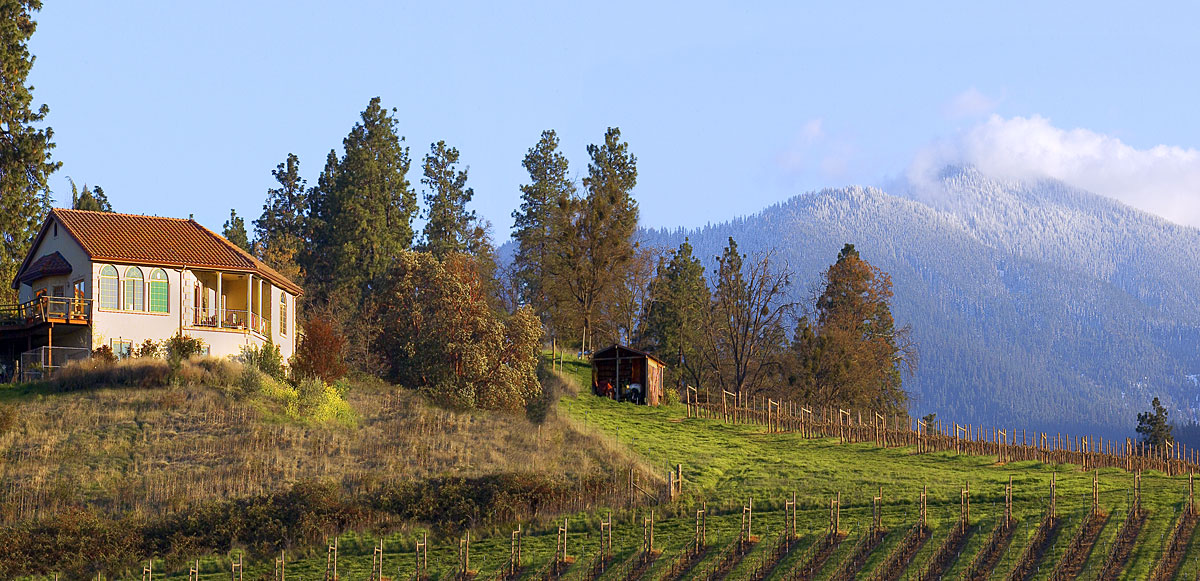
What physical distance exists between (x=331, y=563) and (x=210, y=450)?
31.2ft

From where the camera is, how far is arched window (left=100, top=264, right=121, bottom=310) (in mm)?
55406

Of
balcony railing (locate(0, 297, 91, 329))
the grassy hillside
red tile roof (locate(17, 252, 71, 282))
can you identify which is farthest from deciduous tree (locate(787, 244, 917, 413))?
red tile roof (locate(17, 252, 71, 282))

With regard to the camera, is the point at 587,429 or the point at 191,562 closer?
the point at 191,562

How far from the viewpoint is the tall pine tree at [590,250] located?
80.6m

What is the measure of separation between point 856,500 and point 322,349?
2374cm

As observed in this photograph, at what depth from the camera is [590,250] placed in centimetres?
8081

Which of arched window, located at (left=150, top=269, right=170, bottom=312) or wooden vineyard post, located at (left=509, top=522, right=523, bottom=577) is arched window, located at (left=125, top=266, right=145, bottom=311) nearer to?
arched window, located at (left=150, top=269, right=170, bottom=312)

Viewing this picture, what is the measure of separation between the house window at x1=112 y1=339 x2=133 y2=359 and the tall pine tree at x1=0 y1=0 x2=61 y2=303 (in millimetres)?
9693

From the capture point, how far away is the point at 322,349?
59469 mm

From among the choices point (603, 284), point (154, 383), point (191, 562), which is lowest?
point (191, 562)

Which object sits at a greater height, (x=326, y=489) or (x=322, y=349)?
(x=322, y=349)

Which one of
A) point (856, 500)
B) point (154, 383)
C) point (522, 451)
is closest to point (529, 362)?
point (522, 451)

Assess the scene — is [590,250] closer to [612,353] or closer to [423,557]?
[612,353]

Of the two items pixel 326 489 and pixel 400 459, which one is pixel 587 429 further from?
pixel 326 489
